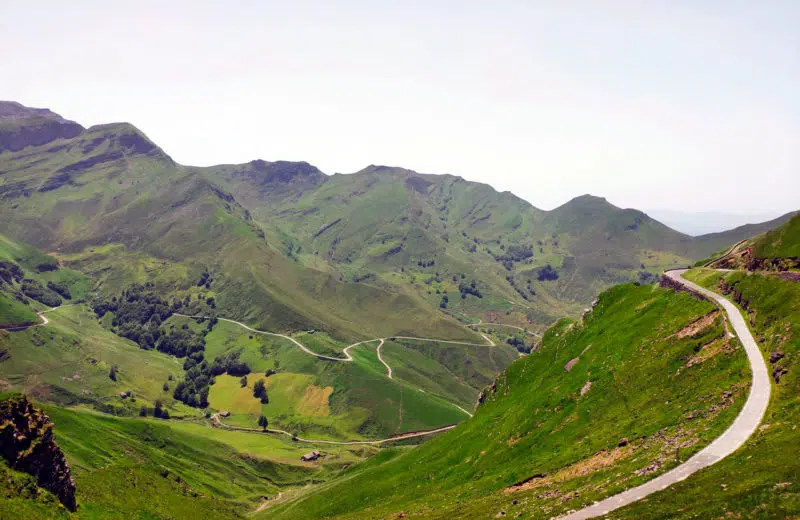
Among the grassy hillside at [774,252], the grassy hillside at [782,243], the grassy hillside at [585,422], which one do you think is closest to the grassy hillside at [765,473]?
the grassy hillside at [585,422]

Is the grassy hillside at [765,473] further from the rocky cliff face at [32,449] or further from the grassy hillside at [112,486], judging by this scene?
the rocky cliff face at [32,449]

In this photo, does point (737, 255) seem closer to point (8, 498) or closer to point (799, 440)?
point (799, 440)

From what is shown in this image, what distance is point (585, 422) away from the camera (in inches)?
3339

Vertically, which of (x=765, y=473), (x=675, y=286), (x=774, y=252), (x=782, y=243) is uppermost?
(x=782, y=243)

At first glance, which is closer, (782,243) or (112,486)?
(782,243)

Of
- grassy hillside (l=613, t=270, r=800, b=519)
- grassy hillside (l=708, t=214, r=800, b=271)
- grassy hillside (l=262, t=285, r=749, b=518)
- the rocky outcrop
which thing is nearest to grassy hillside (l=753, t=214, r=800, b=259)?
grassy hillside (l=708, t=214, r=800, b=271)

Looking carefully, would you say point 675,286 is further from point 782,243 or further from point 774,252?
point 782,243

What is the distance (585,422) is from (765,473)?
141ft

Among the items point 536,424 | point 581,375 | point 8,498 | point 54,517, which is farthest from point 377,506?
point 8,498

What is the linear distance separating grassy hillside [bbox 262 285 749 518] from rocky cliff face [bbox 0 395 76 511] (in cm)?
5483

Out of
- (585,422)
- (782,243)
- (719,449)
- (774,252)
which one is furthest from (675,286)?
(719,449)

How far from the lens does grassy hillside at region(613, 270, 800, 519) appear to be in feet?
127

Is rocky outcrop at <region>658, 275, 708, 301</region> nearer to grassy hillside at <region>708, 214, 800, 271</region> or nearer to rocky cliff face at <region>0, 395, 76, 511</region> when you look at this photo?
grassy hillside at <region>708, 214, 800, 271</region>

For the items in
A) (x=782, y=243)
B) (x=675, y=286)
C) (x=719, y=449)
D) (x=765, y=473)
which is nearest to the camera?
(x=765, y=473)
